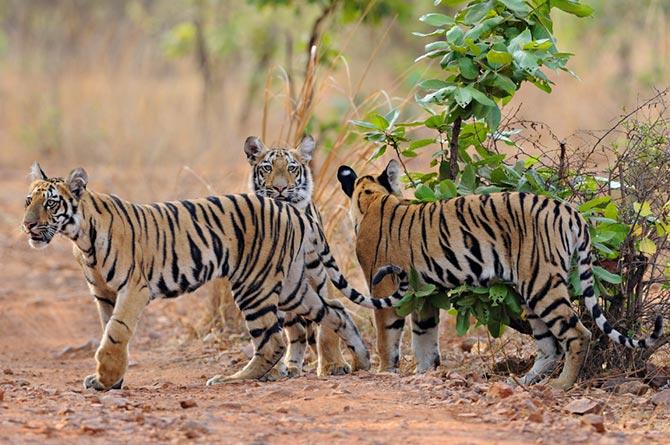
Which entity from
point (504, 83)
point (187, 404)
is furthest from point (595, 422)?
point (504, 83)

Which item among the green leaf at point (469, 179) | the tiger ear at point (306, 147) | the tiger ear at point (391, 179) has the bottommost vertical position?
the green leaf at point (469, 179)

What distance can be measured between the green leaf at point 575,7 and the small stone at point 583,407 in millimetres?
2079

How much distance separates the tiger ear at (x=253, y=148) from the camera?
296 inches

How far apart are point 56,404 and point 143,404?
0.41 metres

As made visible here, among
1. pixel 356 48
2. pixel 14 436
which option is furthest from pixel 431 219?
pixel 356 48

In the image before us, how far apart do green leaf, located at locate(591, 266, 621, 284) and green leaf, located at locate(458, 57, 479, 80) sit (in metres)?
1.20

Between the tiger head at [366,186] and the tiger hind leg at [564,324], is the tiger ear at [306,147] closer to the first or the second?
the tiger head at [366,186]

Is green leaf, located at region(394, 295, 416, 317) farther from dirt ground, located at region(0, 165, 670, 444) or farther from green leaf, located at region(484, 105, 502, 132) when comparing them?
green leaf, located at region(484, 105, 502, 132)

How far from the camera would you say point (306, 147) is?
7691 millimetres

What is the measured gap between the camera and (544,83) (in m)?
6.25

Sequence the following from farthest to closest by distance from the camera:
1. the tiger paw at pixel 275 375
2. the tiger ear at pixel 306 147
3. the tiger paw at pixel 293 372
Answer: the tiger ear at pixel 306 147 < the tiger paw at pixel 293 372 < the tiger paw at pixel 275 375

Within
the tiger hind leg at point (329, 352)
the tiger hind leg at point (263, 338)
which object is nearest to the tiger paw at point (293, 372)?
the tiger hind leg at point (329, 352)

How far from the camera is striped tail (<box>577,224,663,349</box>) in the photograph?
591cm

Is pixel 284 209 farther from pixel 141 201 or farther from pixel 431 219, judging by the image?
pixel 141 201
